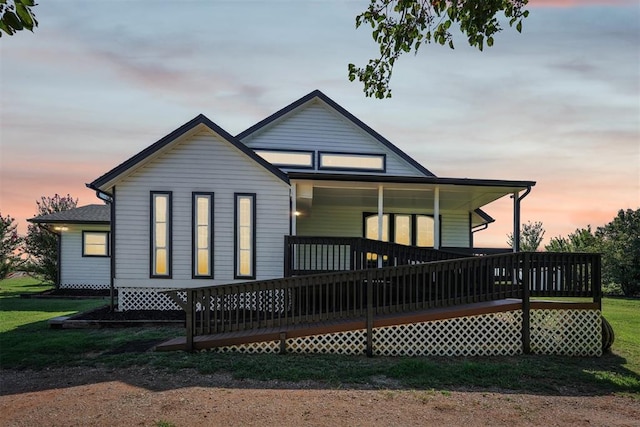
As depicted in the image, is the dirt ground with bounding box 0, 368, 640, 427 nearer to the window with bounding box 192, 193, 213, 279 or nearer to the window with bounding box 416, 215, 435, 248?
the window with bounding box 192, 193, 213, 279

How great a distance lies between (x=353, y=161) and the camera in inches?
651

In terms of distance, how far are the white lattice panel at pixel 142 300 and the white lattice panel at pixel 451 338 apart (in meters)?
6.94

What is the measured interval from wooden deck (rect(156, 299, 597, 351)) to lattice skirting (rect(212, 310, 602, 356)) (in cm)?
12

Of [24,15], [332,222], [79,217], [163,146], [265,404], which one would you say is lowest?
[265,404]

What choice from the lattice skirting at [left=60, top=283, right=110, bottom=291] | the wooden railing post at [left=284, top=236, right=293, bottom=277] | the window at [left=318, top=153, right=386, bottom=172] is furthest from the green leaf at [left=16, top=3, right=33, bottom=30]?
the lattice skirting at [left=60, top=283, right=110, bottom=291]

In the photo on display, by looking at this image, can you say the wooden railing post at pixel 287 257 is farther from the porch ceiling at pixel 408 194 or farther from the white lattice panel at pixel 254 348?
the white lattice panel at pixel 254 348

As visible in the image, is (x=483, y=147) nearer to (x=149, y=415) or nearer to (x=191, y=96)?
(x=191, y=96)

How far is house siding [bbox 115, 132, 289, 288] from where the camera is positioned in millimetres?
11664

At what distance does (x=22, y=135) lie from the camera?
13172 millimetres

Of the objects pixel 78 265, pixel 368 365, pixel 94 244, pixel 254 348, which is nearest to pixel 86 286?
pixel 78 265

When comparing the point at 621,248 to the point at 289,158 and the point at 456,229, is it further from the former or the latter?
the point at 289,158

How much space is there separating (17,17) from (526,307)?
933 centimetres

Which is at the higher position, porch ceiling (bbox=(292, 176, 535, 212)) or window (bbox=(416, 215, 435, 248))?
porch ceiling (bbox=(292, 176, 535, 212))

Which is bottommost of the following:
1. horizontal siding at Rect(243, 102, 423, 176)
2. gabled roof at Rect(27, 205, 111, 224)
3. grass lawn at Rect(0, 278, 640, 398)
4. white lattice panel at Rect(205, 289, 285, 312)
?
grass lawn at Rect(0, 278, 640, 398)
